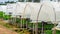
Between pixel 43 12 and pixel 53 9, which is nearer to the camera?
pixel 53 9

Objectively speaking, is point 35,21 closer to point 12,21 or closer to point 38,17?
point 38,17

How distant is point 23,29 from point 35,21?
3.33 metres

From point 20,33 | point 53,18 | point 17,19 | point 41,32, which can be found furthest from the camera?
point 17,19

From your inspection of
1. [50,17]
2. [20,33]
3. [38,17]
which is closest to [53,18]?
[50,17]

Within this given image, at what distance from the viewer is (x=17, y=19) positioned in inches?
883

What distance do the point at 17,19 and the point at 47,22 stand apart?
771cm

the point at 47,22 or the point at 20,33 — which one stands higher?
the point at 47,22

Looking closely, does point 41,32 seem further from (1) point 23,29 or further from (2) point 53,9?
(1) point 23,29

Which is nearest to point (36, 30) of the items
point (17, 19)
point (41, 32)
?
point (41, 32)

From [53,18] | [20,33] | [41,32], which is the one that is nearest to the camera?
[53,18]

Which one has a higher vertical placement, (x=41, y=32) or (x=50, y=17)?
(x=50, y=17)

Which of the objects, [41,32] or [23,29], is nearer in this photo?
[41,32]

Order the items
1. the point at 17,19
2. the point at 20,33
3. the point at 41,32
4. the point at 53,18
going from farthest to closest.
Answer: the point at 17,19 → the point at 20,33 → the point at 41,32 → the point at 53,18

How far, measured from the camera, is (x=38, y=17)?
599 inches
